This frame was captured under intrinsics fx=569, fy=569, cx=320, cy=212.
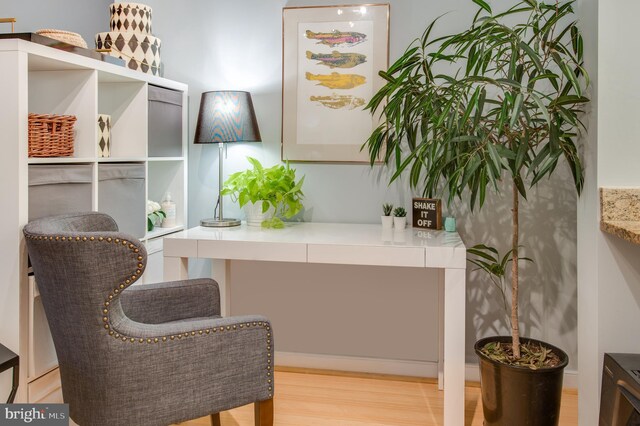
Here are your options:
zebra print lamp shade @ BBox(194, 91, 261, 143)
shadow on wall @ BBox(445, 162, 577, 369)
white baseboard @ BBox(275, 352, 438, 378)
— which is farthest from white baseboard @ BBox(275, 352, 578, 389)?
zebra print lamp shade @ BBox(194, 91, 261, 143)

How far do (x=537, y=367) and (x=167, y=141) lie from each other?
200 cm

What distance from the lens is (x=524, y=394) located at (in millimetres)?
2143

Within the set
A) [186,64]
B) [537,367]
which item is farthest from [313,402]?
[186,64]

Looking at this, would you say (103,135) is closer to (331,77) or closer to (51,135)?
(51,135)

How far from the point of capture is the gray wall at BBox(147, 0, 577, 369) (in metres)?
2.80

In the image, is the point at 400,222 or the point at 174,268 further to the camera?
the point at 400,222

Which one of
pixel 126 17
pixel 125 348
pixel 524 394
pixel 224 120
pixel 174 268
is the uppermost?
pixel 126 17

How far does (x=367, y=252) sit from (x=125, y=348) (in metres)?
1.03

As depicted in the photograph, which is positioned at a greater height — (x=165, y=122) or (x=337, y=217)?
(x=165, y=122)

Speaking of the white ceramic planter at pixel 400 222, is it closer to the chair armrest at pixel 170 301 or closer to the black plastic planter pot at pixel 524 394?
the black plastic planter pot at pixel 524 394

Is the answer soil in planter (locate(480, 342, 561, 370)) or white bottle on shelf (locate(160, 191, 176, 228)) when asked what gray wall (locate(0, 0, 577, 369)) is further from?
soil in planter (locate(480, 342, 561, 370))

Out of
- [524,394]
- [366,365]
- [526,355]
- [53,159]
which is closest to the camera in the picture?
[53,159]

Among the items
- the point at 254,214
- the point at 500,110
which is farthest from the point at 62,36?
the point at 500,110

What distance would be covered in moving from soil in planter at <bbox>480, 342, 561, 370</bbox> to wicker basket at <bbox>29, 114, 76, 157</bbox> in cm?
182
